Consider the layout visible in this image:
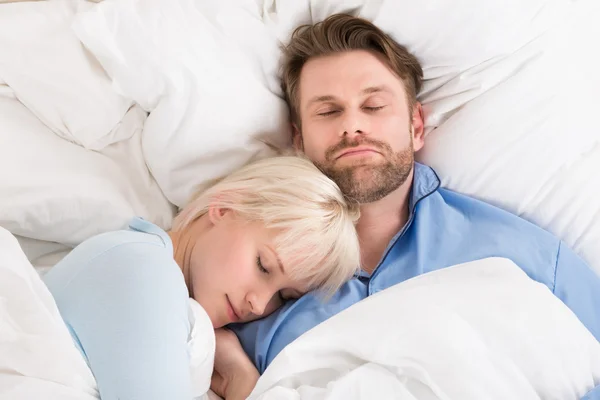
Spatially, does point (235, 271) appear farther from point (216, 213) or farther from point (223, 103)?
point (223, 103)

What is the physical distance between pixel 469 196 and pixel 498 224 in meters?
0.11

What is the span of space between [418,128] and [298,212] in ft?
1.51

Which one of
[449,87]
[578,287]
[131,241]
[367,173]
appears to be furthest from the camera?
[449,87]

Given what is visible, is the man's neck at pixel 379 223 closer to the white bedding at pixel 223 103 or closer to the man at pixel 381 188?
the man at pixel 381 188

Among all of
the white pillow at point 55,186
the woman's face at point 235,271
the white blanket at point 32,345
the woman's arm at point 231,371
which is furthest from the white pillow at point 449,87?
the white blanket at point 32,345

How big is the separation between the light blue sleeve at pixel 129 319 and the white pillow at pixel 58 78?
1.34 feet

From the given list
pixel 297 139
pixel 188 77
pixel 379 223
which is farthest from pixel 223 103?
pixel 379 223

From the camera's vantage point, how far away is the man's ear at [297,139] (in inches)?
57.9

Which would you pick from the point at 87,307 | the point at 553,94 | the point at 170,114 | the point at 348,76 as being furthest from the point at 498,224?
the point at 87,307

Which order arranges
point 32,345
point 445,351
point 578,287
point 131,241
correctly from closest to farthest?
point 32,345
point 445,351
point 131,241
point 578,287

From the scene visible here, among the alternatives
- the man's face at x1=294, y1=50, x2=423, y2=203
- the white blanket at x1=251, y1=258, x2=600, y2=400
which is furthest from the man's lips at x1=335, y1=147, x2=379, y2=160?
the white blanket at x1=251, y1=258, x2=600, y2=400

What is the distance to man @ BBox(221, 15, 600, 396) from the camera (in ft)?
4.08

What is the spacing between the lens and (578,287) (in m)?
1.23

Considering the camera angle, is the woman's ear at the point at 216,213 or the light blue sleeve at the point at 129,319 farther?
the woman's ear at the point at 216,213
